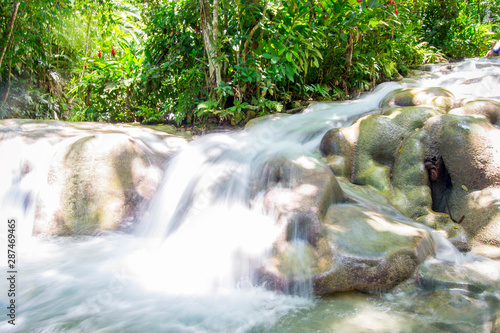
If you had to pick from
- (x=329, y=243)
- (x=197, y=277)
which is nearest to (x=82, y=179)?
(x=197, y=277)

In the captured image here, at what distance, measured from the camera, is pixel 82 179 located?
3209 mm

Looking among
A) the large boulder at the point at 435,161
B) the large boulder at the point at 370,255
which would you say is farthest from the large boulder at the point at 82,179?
the large boulder at the point at 435,161

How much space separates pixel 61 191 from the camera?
10.5ft

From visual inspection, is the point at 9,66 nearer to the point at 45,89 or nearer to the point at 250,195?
the point at 45,89

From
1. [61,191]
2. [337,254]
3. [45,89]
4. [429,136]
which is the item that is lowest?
[337,254]

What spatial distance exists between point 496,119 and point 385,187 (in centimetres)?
141

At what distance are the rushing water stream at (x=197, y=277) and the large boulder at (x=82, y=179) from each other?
86 mm

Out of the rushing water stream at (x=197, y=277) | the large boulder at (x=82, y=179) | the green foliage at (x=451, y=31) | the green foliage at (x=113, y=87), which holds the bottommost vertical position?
the rushing water stream at (x=197, y=277)

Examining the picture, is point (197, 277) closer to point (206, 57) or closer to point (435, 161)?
point (435, 161)

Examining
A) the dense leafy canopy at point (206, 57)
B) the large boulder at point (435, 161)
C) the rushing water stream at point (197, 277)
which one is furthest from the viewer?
the dense leafy canopy at point (206, 57)

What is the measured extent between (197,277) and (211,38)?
3925 millimetres

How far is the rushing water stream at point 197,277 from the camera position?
1.92 meters

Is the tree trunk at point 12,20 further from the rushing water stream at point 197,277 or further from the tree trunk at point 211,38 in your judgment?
the rushing water stream at point 197,277

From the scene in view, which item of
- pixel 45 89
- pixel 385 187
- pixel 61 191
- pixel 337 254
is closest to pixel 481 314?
pixel 337 254
